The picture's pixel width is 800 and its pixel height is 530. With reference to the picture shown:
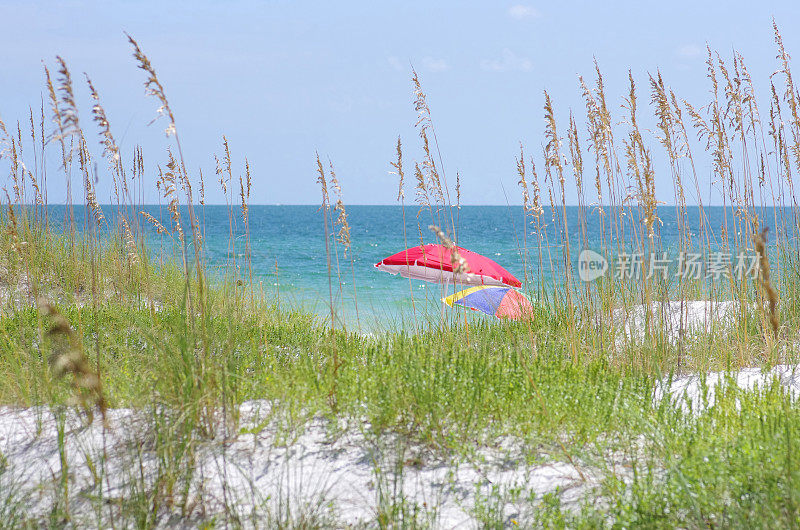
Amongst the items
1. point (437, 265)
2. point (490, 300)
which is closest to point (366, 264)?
point (490, 300)

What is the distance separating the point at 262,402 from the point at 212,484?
1.87 ft

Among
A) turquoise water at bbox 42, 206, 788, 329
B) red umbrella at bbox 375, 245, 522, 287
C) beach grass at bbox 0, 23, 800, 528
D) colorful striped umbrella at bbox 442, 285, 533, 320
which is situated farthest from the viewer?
colorful striped umbrella at bbox 442, 285, 533, 320

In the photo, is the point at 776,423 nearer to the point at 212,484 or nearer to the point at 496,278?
the point at 212,484

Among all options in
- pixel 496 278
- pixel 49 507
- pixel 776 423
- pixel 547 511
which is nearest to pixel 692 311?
pixel 496 278

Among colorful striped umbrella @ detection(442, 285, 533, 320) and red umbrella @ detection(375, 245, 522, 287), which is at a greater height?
red umbrella @ detection(375, 245, 522, 287)

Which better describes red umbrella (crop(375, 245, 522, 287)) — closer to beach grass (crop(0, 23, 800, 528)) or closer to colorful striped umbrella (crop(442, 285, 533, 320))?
colorful striped umbrella (crop(442, 285, 533, 320))

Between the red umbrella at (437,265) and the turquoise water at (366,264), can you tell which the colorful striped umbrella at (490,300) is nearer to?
the red umbrella at (437,265)

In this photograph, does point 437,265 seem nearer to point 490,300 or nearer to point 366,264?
point 490,300

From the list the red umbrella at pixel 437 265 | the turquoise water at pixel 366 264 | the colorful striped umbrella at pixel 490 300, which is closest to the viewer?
the turquoise water at pixel 366 264

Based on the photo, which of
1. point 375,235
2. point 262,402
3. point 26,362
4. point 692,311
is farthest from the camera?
point 375,235

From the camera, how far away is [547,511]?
1.83m

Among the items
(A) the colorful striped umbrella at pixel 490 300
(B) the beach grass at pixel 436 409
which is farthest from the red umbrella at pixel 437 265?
(B) the beach grass at pixel 436 409

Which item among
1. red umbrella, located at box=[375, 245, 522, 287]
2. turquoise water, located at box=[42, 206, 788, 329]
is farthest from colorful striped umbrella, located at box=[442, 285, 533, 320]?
turquoise water, located at box=[42, 206, 788, 329]

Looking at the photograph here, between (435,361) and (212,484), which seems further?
(435,361)
